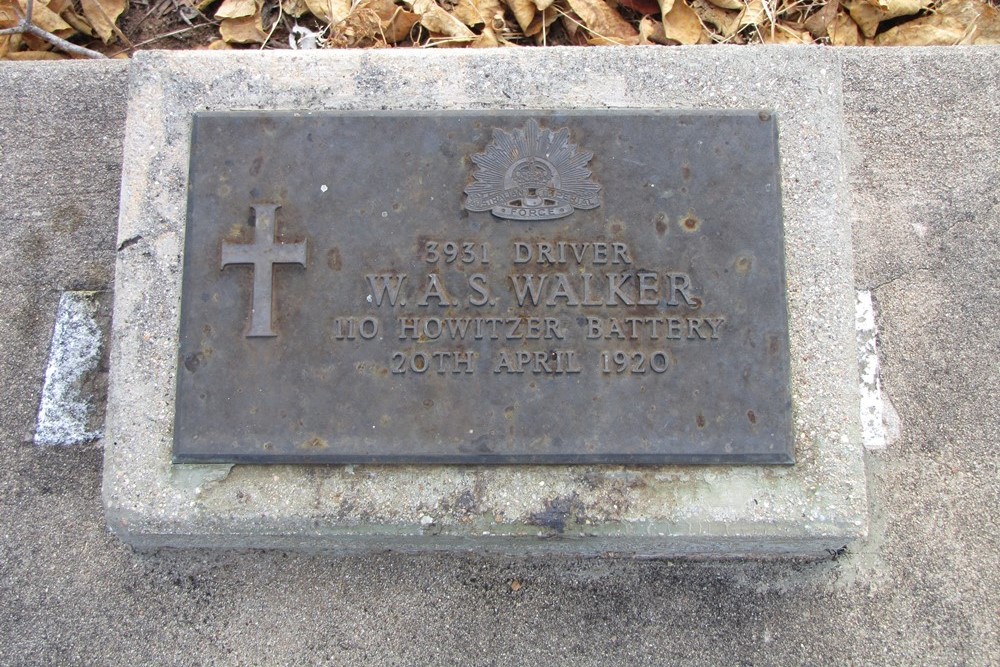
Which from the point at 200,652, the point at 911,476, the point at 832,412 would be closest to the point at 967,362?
Answer: the point at 911,476

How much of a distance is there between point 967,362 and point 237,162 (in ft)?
7.46

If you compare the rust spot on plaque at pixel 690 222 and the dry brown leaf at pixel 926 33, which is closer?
the rust spot on plaque at pixel 690 222

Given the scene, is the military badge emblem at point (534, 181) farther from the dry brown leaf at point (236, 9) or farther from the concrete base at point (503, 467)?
the dry brown leaf at point (236, 9)

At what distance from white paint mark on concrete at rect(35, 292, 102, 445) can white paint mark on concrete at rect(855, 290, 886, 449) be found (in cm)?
237

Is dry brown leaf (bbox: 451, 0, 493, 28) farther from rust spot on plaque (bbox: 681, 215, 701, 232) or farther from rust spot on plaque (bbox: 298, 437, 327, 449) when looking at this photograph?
rust spot on plaque (bbox: 298, 437, 327, 449)

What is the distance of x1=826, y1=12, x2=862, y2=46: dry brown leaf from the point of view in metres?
2.53

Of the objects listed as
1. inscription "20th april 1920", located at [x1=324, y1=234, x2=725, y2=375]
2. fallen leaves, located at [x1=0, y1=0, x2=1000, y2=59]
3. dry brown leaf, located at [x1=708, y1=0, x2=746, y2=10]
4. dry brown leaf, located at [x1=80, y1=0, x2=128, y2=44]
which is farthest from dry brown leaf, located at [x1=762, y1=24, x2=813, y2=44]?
dry brown leaf, located at [x1=80, y1=0, x2=128, y2=44]

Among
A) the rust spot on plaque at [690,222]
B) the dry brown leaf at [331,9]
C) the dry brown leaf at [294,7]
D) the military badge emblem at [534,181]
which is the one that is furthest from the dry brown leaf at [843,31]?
the dry brown leaf at [294,7]

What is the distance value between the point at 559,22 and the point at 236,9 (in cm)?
122

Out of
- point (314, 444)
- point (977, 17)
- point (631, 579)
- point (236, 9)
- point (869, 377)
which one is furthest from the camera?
point (236, 9)

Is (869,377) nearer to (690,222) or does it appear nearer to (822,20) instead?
(690,222)

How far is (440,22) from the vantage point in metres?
2.53

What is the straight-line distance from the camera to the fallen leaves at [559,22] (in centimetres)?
250

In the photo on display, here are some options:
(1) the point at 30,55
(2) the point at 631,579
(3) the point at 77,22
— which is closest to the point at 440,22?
(3) the point at 77,22
